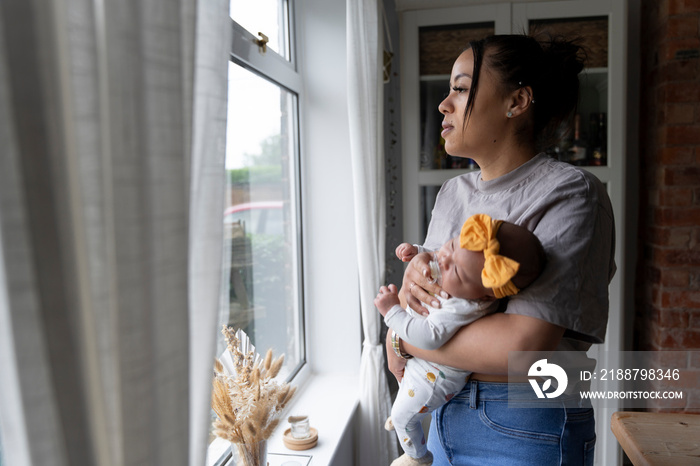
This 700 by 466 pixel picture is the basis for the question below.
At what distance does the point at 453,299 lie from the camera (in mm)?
1131

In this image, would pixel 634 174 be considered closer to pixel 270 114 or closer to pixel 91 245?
pixel 270 114

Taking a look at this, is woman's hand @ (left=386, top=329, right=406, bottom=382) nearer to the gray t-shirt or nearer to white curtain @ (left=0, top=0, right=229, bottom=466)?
the gray t-shirt

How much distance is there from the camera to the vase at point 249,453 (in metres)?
1.38

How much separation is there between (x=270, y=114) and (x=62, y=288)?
70.4 inches

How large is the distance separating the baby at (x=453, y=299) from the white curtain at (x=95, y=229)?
63 centimetres

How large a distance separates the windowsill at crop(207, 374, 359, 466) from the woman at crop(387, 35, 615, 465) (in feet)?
2.40

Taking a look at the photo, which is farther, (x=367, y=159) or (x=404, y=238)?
(x=404, y=238)

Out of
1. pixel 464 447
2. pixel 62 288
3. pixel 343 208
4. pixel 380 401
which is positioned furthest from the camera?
pixel 343 208

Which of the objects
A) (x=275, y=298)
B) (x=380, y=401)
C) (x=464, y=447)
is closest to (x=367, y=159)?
(x=275, y=298)

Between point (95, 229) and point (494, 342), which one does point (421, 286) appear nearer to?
point (494, 342)

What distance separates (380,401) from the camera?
2.32 metres

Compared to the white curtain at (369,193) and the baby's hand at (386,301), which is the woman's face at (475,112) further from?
the white curtain at (369,193)

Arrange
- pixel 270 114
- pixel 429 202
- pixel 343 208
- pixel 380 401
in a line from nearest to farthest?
pixel 270 114 → pixel 380 401 → pixel 343 208 → pixel 429 202

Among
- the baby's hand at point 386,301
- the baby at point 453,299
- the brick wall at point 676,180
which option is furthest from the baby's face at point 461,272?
the brick wall at point 676,180
